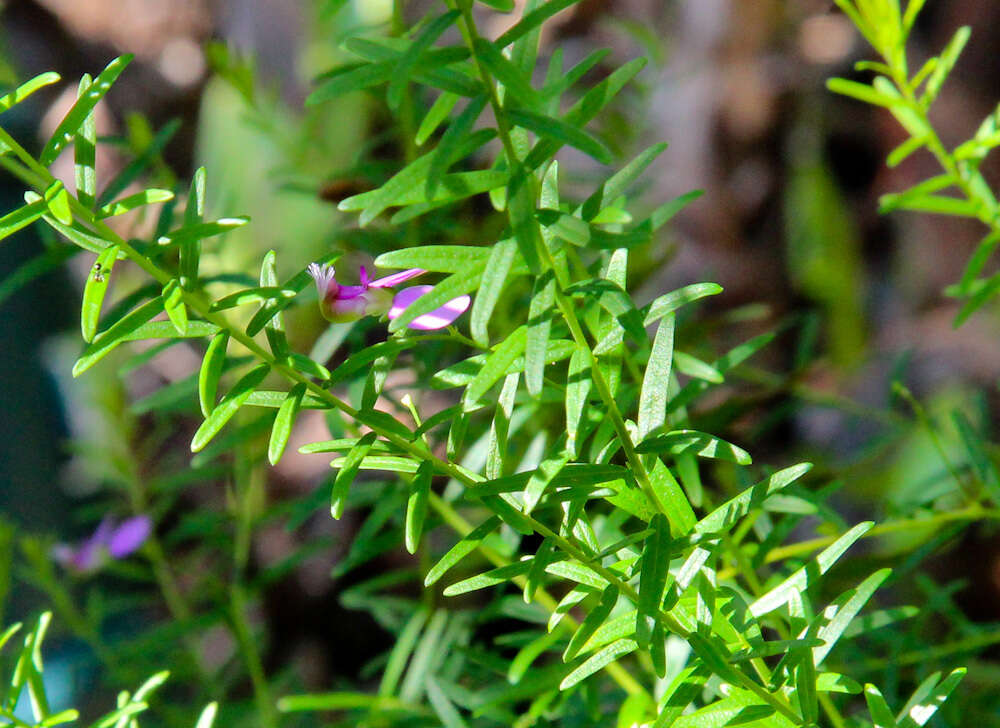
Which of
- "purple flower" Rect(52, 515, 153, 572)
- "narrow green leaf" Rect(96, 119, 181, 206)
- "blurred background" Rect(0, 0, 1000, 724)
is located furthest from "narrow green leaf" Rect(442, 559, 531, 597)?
"blurred background" Rect(0, 0, 1000, 724)

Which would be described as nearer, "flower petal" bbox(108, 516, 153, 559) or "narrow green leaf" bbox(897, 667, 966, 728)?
"narrow green leaf" bbox(897, 667, 966, 728)

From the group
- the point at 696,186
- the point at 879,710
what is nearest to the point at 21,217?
the point at 879,710

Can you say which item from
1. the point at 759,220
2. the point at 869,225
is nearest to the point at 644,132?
the point at 759,220

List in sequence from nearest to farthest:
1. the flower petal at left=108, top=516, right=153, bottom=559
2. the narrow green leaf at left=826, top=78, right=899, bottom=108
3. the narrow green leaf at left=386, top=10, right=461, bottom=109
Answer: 1. the narrow green leaf at left=386, top=10, right=461, bottom=109
2. the narrow green leaf at left=826, top=78, right=899, bottom=108
3. the flower petal at left=108, top=516, right=153, bottom=559

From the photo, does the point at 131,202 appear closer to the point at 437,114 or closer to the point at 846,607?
the point at 437,114

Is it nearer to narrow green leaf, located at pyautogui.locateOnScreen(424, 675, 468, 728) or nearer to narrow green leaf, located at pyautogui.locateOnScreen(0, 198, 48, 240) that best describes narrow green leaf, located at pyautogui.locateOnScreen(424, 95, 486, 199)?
narrow green leaf, located at pyautogui.locateOnScreen(0, 198, 48, 240)

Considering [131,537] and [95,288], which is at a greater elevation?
[95,288]
